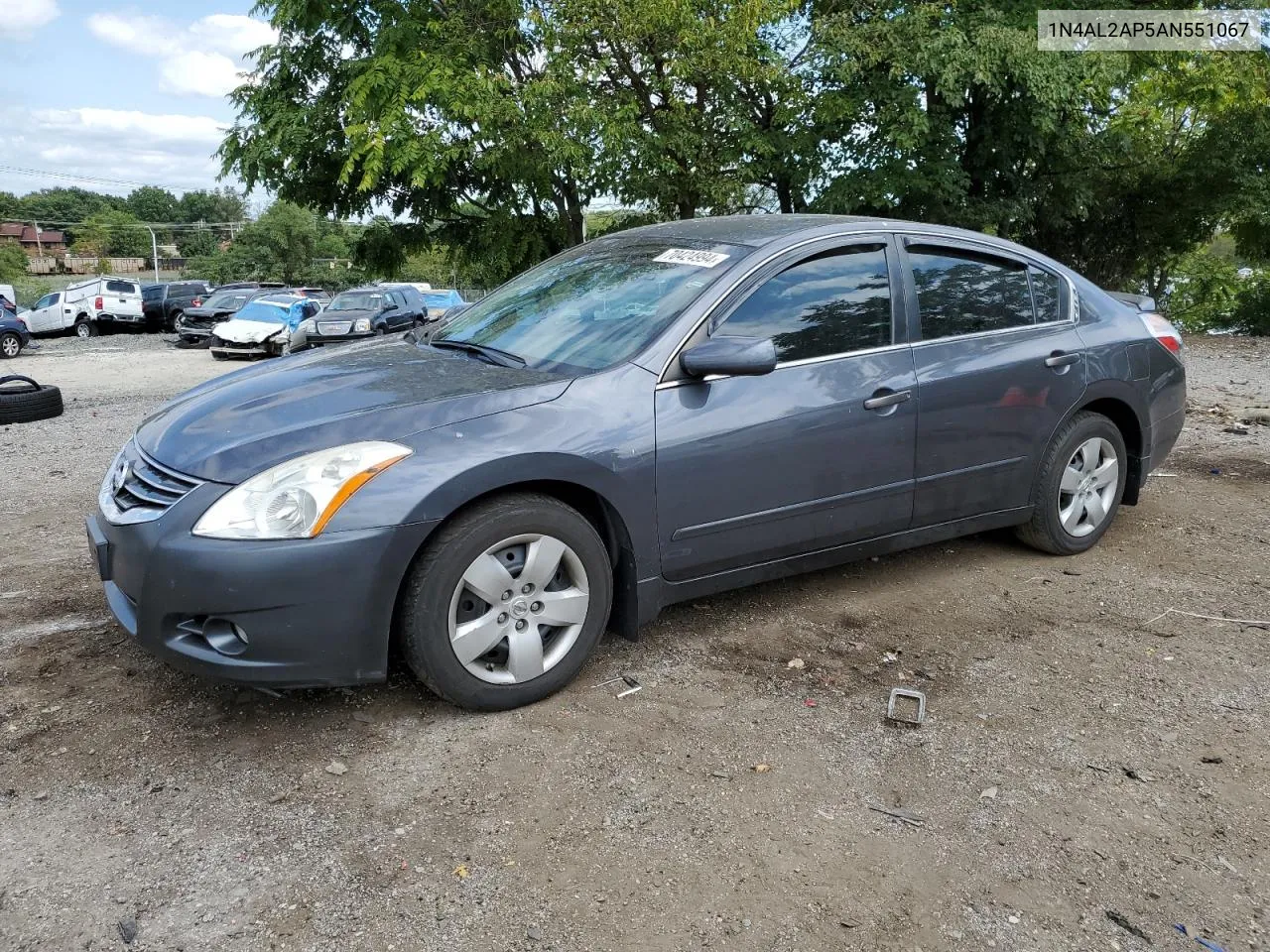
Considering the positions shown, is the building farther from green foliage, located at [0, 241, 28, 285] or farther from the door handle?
the door handle

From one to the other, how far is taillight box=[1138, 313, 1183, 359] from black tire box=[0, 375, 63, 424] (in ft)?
30.1

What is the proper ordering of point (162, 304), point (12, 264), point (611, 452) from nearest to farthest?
point (611, 452) < point (162, 304) < point (12, 264)

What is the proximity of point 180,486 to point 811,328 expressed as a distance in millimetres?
2325

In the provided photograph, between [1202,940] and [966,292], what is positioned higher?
[966,292]

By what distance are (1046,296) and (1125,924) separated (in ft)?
10.3

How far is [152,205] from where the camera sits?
11450 centimetres

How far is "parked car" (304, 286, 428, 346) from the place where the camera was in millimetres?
19391

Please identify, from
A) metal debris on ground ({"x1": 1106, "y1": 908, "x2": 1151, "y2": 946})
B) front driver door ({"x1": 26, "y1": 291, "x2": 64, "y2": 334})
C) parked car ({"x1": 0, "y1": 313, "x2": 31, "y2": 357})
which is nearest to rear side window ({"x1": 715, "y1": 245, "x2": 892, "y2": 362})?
metal debris on ground ({"x1": 1106, "y1": 908, "x2": 1151, "y2": 946})

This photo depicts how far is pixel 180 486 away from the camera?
119 inches

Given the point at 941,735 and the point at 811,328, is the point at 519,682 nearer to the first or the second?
the point at 941,735

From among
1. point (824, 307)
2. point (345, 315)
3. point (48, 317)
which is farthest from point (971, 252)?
point (48, 317)

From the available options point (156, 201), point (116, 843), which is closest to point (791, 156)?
point (116, 843)

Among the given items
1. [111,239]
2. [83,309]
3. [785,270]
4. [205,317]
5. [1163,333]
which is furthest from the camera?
[111,239]

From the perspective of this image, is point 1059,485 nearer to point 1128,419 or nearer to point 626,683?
point 1128,419
